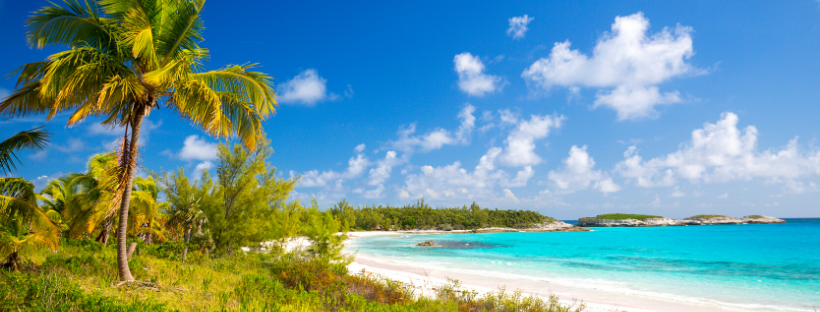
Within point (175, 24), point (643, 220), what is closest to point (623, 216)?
point (643, 220)

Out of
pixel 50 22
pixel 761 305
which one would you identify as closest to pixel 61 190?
pixel 50 22

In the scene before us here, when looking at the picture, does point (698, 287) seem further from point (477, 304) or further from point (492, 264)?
point (477, 304)

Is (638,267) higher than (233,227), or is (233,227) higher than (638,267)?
(233,227)

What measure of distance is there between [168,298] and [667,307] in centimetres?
1625

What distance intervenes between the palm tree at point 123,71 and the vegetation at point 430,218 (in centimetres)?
7019

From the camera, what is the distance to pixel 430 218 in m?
95.0

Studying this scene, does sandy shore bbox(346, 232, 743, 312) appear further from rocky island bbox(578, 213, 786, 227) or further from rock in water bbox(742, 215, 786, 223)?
rock in water bbox(742, 215, 786, 223)

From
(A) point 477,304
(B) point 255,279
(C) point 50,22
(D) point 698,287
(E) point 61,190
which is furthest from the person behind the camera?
(D) point 698,287

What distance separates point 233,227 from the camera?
48.3 ft

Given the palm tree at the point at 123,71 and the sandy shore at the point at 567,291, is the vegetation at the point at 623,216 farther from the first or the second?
the palm tree at the point at 123,71

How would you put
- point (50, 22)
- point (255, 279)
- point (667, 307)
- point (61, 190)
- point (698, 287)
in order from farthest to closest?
point (698, 287) → point (61, 190) → point (667, 307) → point (255, 279) → point (50, 22)

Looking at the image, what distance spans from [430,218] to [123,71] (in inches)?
3527

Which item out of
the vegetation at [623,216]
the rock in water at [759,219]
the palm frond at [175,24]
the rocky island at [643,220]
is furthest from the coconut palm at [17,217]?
the rock in water at [759,219]

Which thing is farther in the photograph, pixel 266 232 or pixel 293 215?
pixel 293 215
